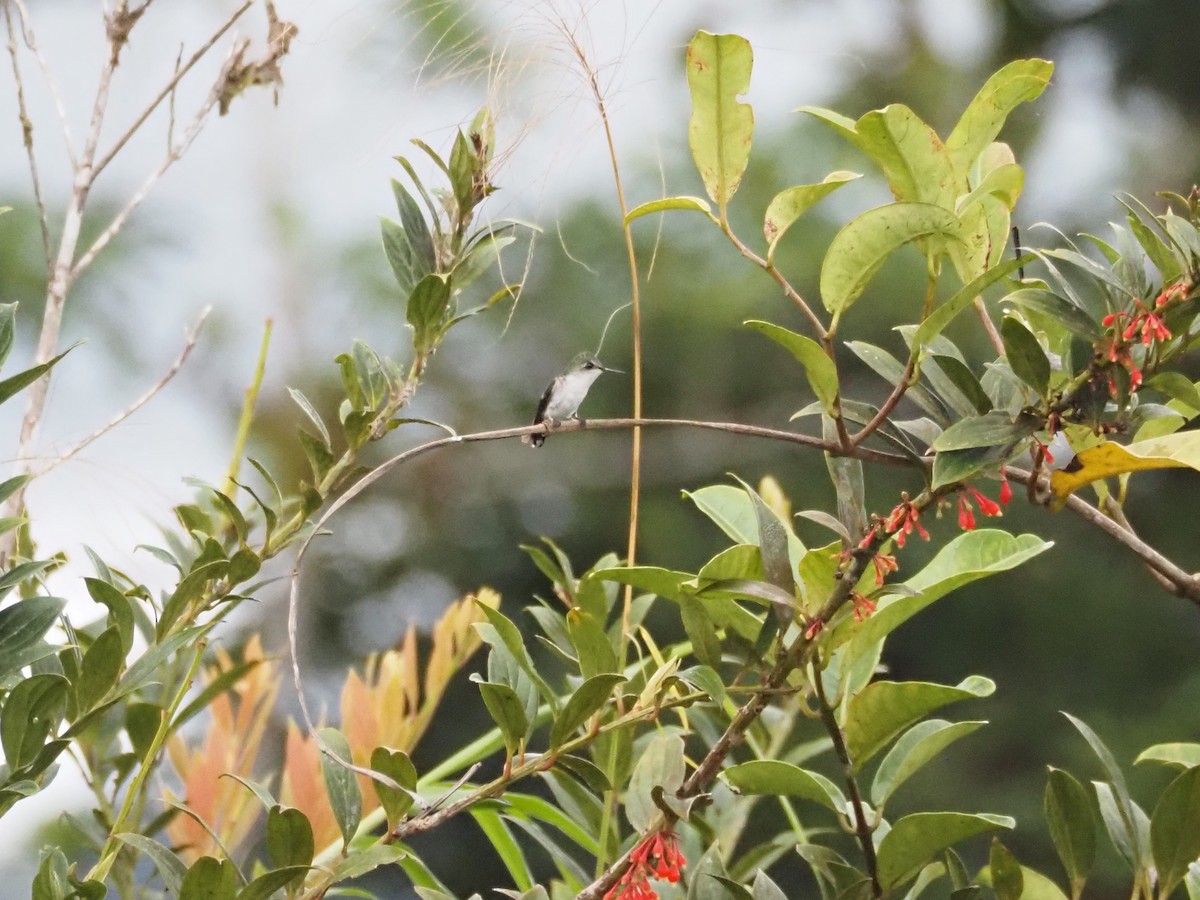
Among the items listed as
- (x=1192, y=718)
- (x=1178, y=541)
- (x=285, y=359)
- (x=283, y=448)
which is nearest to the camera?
(x=1192, y=718)

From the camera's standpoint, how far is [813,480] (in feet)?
10.4

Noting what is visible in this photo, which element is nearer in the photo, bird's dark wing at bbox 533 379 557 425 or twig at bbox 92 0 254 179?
twig at bbox 92 0 254 179

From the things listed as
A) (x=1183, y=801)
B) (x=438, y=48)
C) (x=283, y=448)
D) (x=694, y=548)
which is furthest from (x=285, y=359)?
(x=1183, y=801)

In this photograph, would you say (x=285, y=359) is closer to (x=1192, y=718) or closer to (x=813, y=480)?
(x=813, y=480)

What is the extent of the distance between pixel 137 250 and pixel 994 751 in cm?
294

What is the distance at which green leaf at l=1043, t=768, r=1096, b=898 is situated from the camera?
17.0 inches

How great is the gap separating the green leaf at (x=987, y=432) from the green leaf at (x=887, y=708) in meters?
0.09

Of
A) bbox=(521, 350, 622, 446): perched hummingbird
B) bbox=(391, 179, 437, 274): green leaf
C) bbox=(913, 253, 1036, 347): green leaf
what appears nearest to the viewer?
bbox=(913, 253, 1036, 347): green leaf

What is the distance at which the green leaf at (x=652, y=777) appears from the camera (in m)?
0.44

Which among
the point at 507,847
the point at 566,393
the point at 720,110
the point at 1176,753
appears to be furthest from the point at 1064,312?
the point at 566,393

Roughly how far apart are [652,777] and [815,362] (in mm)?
160

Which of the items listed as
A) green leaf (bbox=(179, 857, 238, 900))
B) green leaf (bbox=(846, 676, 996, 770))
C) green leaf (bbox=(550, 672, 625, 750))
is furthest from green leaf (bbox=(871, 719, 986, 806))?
green leaf (bbox=(179, 857, 238, 900))

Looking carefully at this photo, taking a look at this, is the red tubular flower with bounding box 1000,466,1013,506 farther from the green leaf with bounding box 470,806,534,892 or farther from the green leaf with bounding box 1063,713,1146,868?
the green leaf with bounding box 470,806,534,892

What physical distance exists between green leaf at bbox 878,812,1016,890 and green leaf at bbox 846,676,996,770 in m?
0.03
